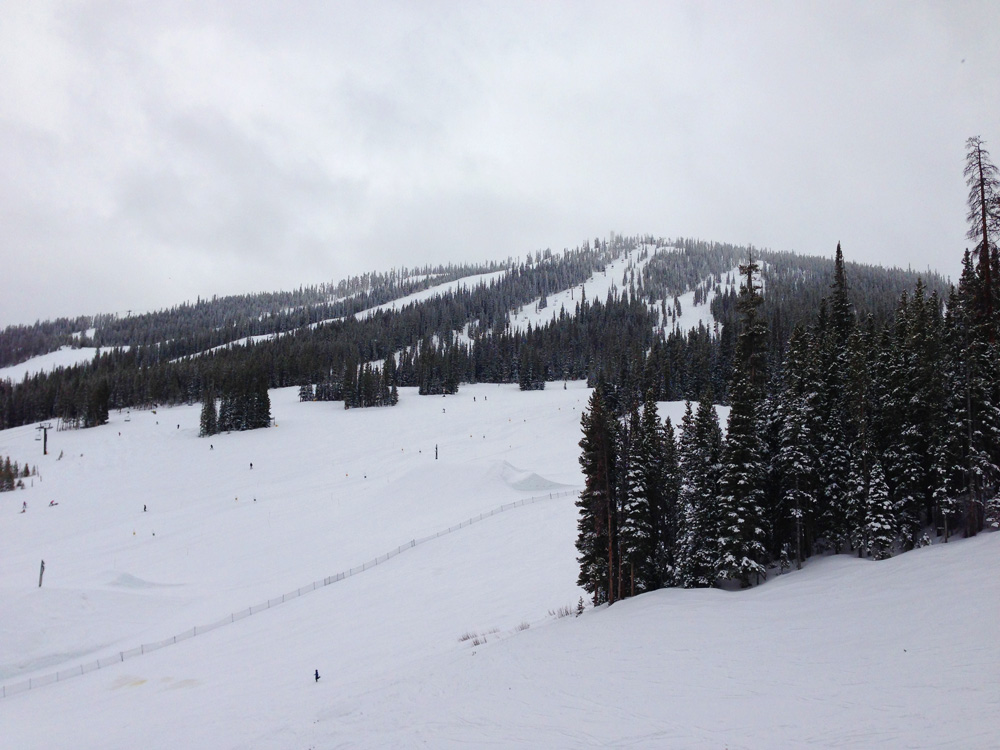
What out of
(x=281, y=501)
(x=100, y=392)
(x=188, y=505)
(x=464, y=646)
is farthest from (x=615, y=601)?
(x=100, y=392)

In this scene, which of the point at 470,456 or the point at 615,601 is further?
the point at 470,456

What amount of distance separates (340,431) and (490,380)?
6567 centimetres

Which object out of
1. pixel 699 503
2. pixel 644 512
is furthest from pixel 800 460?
pixel 644 512

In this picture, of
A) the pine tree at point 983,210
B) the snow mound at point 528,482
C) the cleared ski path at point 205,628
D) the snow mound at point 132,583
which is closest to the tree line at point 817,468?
the pine tree at point 983,210

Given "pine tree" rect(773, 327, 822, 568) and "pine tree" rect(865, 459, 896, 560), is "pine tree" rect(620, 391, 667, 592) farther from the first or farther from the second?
"pine tree" rect(865, 459, 896, 560)

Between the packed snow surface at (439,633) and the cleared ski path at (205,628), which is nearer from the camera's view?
the packed snow surface at (439,633)

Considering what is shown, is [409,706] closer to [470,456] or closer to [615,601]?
[615,601]

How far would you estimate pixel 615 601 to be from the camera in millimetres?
24875

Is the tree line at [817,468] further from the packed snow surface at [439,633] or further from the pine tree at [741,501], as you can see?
the packed snow surface at [439,633]

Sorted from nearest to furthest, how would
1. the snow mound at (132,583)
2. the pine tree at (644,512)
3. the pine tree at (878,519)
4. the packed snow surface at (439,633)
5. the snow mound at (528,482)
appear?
1. the packed snow surface at (439,633)
2. the pine tree at (878,519)
3. the pine tree at (644,512)
4. the snow mound at (132,583)
5. the snow mound at (528,482)

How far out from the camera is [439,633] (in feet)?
79.1

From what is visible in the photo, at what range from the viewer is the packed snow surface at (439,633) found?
1103 cm

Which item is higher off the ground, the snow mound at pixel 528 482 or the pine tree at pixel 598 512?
the pine tree at pixel 598 512

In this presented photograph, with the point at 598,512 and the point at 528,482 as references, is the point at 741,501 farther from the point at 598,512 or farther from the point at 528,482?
the point at 528,482
